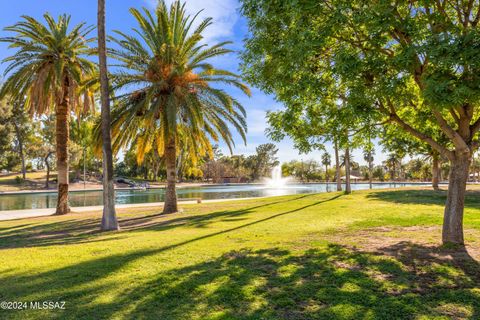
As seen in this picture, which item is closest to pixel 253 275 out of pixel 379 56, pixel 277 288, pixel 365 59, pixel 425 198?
pixel 277 288

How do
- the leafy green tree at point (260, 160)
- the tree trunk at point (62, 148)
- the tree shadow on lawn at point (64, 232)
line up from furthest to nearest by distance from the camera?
1. the leafy green tree at point (260, 160)
2. the tree trunk at point (62, 148)
3. the tree shadow on lawn at point (64, 232)

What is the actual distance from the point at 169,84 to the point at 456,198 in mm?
12156

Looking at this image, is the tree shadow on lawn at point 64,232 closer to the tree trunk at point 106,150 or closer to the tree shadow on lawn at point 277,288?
the tree trunk at point 106,150

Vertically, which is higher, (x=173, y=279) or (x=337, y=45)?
(x=337, y=45)

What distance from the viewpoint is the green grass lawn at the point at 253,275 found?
12.8 feet

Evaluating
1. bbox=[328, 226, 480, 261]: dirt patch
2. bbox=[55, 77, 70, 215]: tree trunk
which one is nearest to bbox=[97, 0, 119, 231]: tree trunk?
bbox=[55, 77, 70, 215]: tree trunk

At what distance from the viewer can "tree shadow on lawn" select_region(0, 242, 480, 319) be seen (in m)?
3.85

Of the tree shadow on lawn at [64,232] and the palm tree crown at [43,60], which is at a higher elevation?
the palm tree crown at [43,60]

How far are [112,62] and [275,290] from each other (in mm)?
13739

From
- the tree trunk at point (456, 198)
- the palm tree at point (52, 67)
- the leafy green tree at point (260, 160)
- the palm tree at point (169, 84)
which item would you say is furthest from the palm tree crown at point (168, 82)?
the leafy green tree at point (260, 160)

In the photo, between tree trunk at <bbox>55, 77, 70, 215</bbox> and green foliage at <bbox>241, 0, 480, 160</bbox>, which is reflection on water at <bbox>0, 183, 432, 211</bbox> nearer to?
tree trunk at <bbox>55, 77, 70, 215</bbox>

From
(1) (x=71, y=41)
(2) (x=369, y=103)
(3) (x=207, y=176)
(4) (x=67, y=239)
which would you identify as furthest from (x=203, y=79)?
(3) (x=207, y=176)

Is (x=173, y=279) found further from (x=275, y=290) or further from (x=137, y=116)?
(x=137, y=116)

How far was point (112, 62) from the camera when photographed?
14883 millimetres
